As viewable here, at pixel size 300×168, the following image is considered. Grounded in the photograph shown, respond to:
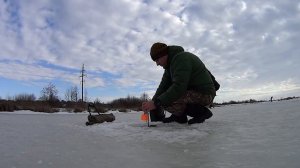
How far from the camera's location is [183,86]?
12.5 feet

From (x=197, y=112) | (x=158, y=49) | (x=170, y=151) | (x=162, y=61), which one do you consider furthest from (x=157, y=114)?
(x=170, y=151)

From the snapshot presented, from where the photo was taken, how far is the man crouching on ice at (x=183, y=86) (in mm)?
3824

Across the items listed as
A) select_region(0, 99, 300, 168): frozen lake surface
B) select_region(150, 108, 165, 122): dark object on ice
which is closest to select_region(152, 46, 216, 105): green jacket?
select_region(0, 99, 300, 168): frozen lake surface

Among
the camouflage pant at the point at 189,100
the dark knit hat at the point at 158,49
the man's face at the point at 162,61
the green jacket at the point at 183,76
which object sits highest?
the dark knit hat at the point at 158,49

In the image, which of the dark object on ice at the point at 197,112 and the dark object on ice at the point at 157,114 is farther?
the dark object on ice at the point at 157,114

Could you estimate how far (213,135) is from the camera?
3.16 metres

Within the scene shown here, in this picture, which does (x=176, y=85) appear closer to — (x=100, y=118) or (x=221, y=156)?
(x=221, y=156)

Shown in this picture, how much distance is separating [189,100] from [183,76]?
506 millimetres

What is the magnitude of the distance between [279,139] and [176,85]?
1.47m

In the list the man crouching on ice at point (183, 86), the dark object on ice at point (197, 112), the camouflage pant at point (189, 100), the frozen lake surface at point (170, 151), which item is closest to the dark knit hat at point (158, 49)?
the man crouching on ice at point (183, 86)

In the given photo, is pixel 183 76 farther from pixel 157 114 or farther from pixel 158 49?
pixel 157 114

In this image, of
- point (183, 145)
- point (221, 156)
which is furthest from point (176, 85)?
point (221, 156)

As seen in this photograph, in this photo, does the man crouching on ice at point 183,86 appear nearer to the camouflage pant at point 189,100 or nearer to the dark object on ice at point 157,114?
the camouflage pant at point 189,100

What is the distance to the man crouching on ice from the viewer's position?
3824 mm
